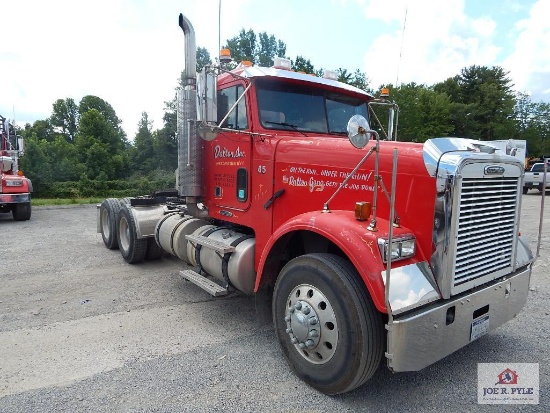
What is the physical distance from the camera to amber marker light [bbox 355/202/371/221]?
2844 mm

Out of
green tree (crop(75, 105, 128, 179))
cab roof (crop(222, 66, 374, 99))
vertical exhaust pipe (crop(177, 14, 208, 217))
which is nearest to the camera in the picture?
cab roof (crop(222, 66, 374, 99))

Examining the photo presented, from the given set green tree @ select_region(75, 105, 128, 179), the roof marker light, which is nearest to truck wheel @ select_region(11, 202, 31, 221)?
the roof marker light

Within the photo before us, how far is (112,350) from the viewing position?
3490 millimetres

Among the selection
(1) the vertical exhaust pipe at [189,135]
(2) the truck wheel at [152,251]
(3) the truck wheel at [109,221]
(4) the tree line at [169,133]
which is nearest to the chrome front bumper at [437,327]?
(1) the vertical exhaust pipe at [189,135]

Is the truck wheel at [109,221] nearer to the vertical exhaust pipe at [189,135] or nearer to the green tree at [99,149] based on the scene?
the vertical exhaust pipe at [189,135]

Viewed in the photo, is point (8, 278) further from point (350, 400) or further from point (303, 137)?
point (350, 400)

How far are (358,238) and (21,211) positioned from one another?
11781 millimetres

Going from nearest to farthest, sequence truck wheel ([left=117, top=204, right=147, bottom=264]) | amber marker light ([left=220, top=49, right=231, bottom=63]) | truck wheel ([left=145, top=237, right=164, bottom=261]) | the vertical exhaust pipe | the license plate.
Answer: the license plate < the vertical exhaust pipe < amber marker light ([left=220, top=49, right=231, bottom=63]) < truck wheel ([left=117, top=204, right=147, bottom=264]) < truck wheel ([left=145, top=237, right=164, bottom=261])

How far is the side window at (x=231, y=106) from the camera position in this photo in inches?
160

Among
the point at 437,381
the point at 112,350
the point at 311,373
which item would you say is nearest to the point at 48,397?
the point at 112,350

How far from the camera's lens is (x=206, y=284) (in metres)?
4.27

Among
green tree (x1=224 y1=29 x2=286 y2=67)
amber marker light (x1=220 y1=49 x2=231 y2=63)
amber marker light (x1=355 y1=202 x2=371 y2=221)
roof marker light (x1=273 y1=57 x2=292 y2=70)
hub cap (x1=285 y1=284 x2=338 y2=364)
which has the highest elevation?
green tree (x1=224 y1=29 x2=286 y2=67)

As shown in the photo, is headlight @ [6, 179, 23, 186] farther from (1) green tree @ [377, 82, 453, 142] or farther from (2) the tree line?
(1) green tree @ [377, 82, 453, 142]

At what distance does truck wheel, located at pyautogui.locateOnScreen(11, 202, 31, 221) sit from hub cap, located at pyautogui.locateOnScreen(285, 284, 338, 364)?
1119 cm
